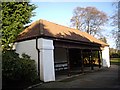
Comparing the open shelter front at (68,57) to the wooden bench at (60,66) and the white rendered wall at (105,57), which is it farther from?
the white rendered wall at (105,57)

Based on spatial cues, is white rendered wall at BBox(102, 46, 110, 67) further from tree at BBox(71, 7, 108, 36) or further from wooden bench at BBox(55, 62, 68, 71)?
tree at BBox(71, 7, 108, 36)

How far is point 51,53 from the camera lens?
53.0ft

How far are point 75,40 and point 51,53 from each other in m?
4.19

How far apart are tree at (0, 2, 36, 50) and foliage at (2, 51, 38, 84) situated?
422cm

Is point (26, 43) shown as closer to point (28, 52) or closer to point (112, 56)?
point (28, 52)

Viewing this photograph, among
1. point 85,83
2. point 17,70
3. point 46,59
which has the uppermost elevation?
point 46,59

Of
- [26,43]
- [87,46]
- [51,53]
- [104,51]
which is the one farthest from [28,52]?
[104,51]

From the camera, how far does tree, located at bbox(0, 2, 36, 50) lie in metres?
17.4

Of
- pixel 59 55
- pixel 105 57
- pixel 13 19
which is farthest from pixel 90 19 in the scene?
pixel 13 19

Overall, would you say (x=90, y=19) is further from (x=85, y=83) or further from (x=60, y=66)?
(x=85, y=83)

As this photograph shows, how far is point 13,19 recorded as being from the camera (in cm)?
1833

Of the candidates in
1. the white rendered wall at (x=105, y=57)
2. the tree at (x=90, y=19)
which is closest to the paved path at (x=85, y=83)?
the white rendered wall at (x=105, y=57)

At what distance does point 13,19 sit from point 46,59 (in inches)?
220

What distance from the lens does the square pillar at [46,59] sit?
1517 cm
